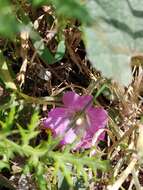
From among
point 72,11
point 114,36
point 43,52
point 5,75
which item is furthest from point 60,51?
point 72,11

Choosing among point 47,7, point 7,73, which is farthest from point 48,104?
point 47,7

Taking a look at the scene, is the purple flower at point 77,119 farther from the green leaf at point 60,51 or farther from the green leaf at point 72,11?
the green leaf at point 72,11

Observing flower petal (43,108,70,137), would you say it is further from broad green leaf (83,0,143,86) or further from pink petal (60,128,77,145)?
broad green leaf (83,0,143,86)

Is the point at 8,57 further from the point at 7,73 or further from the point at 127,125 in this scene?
the point at 127,125

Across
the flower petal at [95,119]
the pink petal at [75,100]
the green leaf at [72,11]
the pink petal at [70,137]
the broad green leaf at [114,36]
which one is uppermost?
the green leaf at [72,11]

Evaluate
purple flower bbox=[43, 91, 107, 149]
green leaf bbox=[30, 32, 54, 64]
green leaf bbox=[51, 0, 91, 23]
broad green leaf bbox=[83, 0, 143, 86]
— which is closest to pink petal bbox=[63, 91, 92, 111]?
purple flower bbox=[43, 91, 107, 149]

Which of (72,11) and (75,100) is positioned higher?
(72,11)

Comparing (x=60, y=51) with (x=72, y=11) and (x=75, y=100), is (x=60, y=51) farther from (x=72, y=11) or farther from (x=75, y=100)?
(x=72, y=11)

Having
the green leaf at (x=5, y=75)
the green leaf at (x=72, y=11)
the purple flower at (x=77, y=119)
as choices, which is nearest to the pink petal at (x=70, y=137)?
the purple flower at (x=77, y=119)
